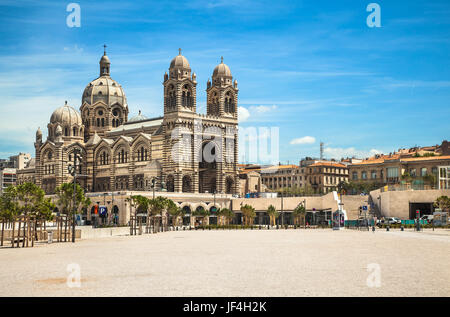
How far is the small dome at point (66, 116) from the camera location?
5128 inches

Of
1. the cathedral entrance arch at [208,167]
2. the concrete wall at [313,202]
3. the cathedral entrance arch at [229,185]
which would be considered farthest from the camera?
the cathedral entrance arch at [229,185]

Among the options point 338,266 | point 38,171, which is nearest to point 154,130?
point 38,171

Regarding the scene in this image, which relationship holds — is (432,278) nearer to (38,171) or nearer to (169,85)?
(169,85)

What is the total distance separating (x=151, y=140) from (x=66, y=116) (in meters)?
29.3

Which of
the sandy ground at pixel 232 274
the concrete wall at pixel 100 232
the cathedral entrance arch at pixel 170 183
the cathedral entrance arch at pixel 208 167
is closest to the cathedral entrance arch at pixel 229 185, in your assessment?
the cathedral entrance arch at pixel 208 167

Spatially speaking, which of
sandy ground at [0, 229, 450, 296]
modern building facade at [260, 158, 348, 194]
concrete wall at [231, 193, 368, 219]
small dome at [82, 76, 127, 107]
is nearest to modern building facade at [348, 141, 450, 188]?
modern building facade at [260, 158, 348, 194]

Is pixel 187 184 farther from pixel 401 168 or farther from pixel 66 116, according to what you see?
pixel 401 168

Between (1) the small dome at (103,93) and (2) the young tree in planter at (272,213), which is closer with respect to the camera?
(2) the young tree in planter at (272,213)

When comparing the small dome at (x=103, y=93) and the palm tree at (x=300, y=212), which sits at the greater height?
the small dome at (x=103, y=93)

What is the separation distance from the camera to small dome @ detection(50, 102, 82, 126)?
13025cm

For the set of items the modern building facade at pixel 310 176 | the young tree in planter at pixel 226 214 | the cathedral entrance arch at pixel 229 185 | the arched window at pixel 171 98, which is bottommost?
the young tree in planter at pixel 226 214

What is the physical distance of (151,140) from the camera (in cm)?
11112

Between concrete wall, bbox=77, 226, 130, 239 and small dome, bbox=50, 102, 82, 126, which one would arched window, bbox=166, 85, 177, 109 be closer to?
small dome, bbox=50, 102, 82, 126

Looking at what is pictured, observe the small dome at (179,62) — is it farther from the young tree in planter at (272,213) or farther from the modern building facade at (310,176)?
the modern building facade at (310,176)
